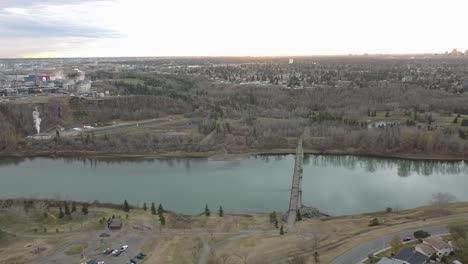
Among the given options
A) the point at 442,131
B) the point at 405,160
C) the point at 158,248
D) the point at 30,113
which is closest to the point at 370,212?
the point at 158,248

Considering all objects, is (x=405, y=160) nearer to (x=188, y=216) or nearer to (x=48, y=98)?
(x=188, y=216)

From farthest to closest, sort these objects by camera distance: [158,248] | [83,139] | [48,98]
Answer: [48,98] → [83,139] → [158,248]

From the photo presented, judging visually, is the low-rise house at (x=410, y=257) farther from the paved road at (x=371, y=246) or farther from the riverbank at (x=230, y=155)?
the riverbank at (x=230, y=155)

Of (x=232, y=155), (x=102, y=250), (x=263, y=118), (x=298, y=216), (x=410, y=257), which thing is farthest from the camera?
(x=263, y=118)

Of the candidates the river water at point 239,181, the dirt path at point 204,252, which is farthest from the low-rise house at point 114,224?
the river water at point 239,181

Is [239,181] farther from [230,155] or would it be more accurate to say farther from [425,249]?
[425,249]

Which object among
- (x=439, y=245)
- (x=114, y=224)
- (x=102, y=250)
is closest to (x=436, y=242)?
(x=439, y=245)

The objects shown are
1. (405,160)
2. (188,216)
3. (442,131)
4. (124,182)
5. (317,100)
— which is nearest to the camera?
(188,216)
